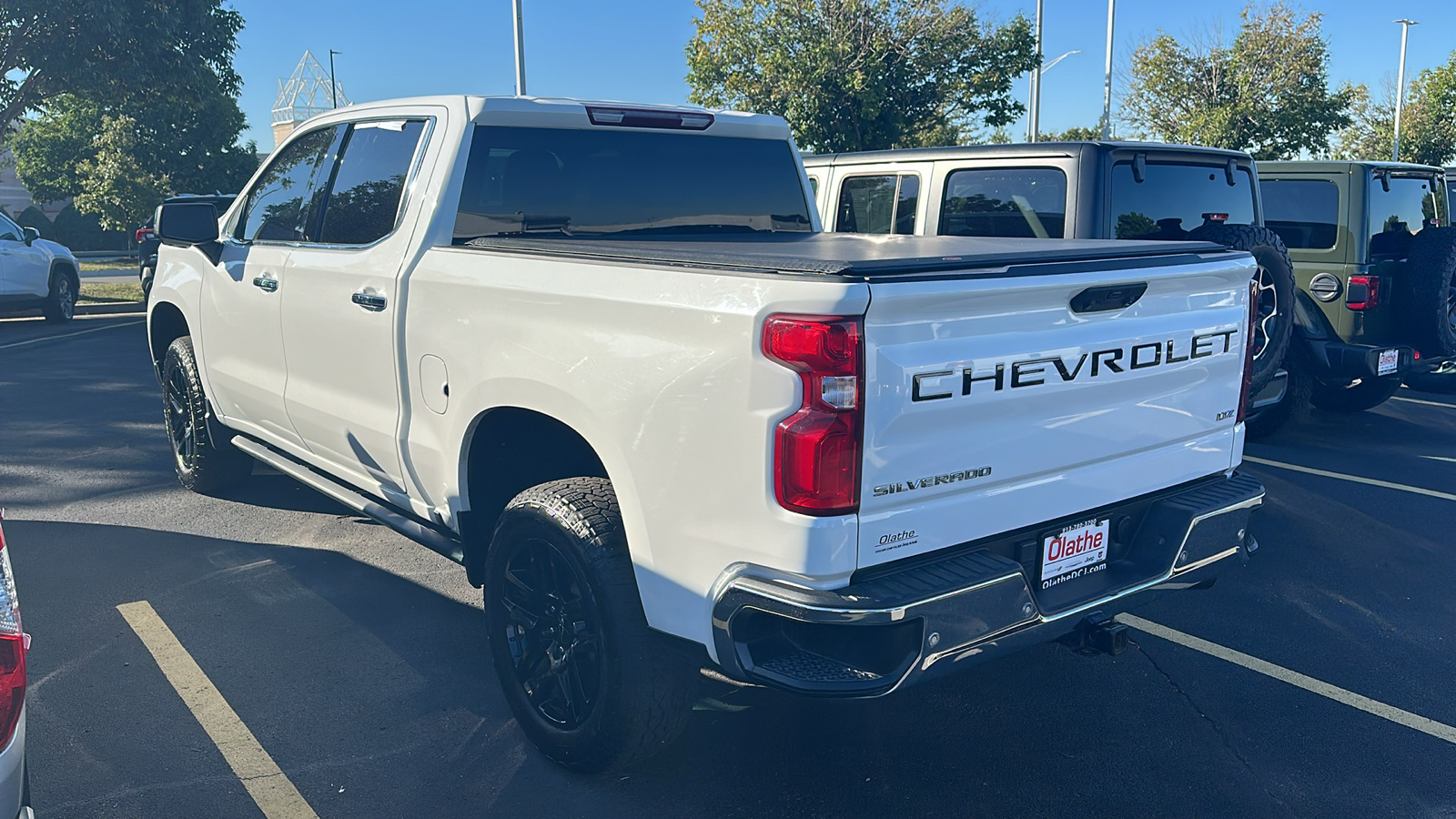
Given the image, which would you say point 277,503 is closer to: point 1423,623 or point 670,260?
point 670,260

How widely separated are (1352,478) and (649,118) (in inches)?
210

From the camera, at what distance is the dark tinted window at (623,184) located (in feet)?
13.0

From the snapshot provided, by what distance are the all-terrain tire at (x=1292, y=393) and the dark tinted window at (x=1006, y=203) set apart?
111 inches

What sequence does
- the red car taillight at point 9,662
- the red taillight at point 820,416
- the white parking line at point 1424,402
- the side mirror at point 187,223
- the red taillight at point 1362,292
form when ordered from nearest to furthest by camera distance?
the red car taillight at point 9,662
the red taillight at point 820,416
the side mirror at point 187,223
the red taillight at point 1362,292
the white parking line at point 1424,402

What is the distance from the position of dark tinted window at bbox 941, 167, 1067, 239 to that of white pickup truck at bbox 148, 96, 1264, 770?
76.6 inches

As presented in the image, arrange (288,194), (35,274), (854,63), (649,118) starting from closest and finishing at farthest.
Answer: (649,118) → (288,194) → (35,274) → (854,63)

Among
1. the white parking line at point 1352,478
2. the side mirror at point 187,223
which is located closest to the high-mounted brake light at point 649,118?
the side mirror at point 187,223

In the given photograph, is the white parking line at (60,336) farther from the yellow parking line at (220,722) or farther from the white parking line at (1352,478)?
the white parking line at (1352,478)

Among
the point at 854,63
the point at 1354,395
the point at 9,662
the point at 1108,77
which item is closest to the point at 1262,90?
the point at 1108,77

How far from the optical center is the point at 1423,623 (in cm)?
462

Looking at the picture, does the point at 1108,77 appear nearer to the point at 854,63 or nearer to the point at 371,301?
the point at 854,63

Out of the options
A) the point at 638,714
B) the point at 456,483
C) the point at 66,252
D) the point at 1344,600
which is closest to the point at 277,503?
the point at 456,483

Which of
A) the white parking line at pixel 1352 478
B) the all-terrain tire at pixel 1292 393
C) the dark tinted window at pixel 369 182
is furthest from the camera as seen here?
the all-terrain tire at pixel 1292 393

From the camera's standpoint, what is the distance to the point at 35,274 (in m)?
15.5
